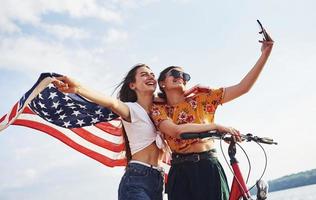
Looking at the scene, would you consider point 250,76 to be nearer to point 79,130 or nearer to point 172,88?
point 172,88

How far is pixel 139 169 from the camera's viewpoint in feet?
16.4

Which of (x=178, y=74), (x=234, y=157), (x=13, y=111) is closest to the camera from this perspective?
(x=234, y=157)

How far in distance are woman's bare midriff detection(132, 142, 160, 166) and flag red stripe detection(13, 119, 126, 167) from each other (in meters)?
2.47

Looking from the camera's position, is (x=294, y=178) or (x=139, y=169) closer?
(x=139, y=169)

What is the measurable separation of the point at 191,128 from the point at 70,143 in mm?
3646

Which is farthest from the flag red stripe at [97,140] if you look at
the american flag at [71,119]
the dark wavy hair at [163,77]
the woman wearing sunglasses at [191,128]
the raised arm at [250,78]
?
the raised arm at [250,78]

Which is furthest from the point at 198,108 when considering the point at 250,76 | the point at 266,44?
the point at 266,44

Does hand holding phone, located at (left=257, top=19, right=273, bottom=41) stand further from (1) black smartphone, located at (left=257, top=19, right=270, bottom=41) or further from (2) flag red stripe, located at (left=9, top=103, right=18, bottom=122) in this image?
(2) flag red stripe, located at (left=9, top=103, right=18, bottom=122)

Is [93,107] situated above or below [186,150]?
above

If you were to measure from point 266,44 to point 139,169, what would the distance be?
2.10m

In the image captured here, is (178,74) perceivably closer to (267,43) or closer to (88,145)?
(267,43)

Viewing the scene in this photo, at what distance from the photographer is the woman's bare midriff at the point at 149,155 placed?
5.12 m

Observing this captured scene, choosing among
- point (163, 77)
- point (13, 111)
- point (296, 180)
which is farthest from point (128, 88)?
point (296, 180)

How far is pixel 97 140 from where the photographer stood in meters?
7.71
